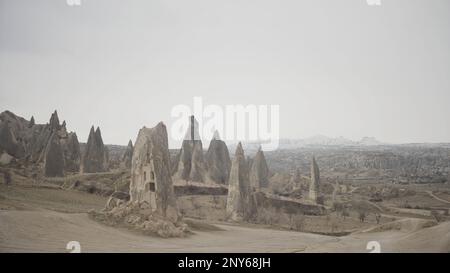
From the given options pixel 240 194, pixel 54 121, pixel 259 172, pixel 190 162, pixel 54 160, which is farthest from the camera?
pixel 54 121

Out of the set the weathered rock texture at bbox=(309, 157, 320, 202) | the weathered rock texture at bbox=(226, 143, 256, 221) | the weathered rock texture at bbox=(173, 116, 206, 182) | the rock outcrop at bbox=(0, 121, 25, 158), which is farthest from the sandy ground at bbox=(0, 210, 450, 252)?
the rock outcrop at bbox=(0, 121, 25, 158)

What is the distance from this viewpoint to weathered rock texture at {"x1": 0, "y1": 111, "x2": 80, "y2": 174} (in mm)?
35312

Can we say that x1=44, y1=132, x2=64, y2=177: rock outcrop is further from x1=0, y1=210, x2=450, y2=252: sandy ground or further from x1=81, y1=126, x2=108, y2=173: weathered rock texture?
x1=0, y1=210, x2=450, y2=252: sandy ground

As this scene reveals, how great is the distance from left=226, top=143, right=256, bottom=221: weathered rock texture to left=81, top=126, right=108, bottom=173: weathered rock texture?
16.4 meters

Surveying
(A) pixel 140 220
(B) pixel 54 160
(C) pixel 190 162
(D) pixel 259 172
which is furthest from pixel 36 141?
(A) pixel 140 220

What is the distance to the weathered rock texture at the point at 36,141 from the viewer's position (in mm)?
35312

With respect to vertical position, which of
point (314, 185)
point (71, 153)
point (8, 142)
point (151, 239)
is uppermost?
point (8, 142)

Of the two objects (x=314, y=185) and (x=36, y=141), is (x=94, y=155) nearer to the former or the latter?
(x=36, y=141)

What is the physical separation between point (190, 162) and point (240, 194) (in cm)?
1235

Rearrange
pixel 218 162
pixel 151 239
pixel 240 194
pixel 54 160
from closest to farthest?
pixel 151 239, pixel 240 194, pixel 54 160, pixel 218 162

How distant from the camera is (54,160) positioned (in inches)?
1277

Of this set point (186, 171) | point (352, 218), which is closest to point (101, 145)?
point (186, 171)

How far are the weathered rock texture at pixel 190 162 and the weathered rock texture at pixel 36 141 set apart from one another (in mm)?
8571
